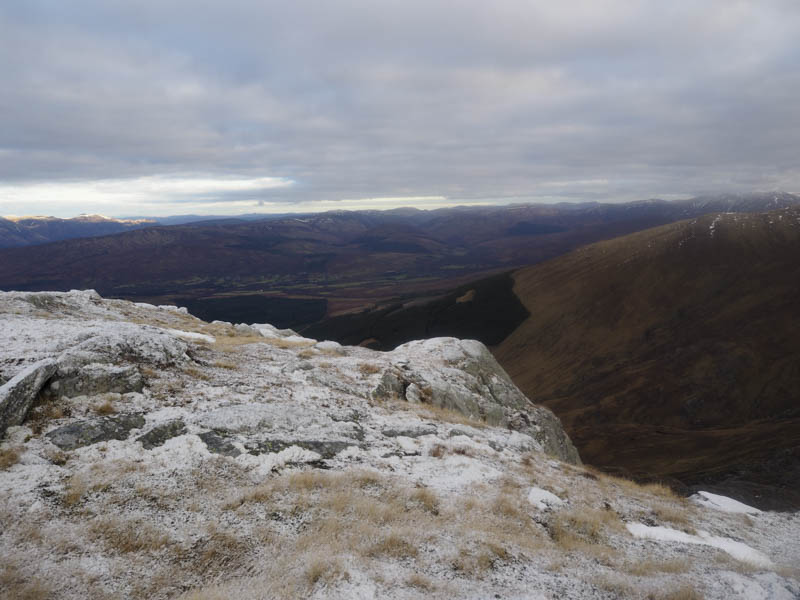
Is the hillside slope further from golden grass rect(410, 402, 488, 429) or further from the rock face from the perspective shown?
the rock face

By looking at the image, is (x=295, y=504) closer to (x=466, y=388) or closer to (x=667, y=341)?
(x=466, y=388)

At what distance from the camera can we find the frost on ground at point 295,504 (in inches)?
266

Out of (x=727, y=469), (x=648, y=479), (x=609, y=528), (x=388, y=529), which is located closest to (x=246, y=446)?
(x=388, y=529)

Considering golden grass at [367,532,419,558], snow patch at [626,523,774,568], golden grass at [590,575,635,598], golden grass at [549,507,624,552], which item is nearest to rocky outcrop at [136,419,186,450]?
golden grass at [367,532,419,558]

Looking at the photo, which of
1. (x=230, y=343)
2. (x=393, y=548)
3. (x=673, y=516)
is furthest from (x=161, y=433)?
(x=673, y=516)

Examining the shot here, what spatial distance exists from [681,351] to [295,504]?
3260 inches

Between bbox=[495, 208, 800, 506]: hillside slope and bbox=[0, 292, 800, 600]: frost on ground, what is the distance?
1243 cm

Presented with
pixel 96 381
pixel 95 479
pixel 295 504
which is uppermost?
pixel 96 381

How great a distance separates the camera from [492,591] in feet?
22.4

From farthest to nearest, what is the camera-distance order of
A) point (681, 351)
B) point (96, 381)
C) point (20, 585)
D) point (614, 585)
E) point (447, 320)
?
point (447, 320)
point (681, 351)
point (96, 381)
point (614, 585)
point (20, 585)

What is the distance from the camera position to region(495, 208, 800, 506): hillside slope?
38.5m

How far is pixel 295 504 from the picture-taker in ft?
28.5

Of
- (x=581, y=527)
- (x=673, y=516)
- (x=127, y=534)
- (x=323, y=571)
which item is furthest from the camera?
(x=673, y=516)

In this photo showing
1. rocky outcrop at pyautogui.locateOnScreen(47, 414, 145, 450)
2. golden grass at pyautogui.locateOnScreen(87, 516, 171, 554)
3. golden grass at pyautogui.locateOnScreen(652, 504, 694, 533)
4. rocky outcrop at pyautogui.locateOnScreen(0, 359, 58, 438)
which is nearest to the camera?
golden grass at pyautogui.locateOnScreen(87, 516, 171, 554)
